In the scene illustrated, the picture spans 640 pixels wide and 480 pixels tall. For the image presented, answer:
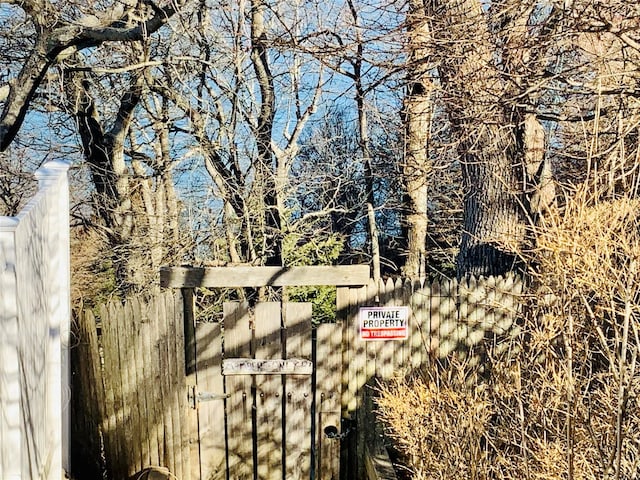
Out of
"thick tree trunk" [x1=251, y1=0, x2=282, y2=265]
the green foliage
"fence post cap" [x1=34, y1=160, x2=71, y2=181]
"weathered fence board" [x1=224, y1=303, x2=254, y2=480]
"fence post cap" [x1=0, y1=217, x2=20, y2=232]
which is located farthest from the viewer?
the green foliage

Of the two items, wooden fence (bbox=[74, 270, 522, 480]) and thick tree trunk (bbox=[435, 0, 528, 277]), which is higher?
thick tree trunk (bbox=[435, 0, 528, 277])

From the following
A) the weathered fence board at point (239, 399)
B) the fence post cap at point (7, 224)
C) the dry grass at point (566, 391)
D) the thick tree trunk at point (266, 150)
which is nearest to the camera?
the fence post cap at point (7, 224)

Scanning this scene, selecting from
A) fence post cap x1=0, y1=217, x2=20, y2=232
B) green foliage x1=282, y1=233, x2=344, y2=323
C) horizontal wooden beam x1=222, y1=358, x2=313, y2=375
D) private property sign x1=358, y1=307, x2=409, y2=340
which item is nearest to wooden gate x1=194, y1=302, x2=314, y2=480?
horizontal wooden beam x1=222, y1=358, x2=313, y2=375

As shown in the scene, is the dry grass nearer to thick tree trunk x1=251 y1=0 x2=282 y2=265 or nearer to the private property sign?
the private property sign

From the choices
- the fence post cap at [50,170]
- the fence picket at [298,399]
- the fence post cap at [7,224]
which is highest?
the fence post cap at [50,170]

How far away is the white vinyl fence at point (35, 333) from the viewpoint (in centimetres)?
178

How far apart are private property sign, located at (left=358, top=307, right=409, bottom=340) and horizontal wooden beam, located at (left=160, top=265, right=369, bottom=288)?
0.82 feet

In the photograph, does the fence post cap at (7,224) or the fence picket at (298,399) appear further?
the fence picket at (298,399)

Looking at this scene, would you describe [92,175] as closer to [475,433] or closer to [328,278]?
[328,278]

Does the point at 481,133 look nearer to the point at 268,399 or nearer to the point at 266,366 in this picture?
the point at 266,366

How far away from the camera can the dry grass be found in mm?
1928

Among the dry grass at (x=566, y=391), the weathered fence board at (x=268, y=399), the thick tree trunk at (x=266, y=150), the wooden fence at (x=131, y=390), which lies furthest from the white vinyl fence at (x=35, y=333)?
the thick tree trunk at (x=266, y=150)

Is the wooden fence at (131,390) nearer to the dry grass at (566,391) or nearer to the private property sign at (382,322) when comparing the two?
the private property sign at (382,322)

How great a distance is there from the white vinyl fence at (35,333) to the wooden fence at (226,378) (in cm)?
25
